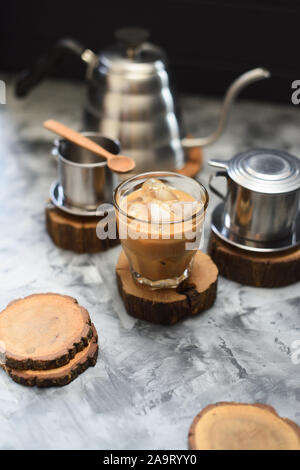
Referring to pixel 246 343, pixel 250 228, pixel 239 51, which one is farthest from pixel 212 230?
pixel 239 51

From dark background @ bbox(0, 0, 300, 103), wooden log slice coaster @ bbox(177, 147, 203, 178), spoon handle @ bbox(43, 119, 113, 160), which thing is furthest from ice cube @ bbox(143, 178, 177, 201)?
dark background @ bbox(0, 0, 300, 103)

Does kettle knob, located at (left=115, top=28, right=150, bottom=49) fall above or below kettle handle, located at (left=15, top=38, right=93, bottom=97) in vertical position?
above

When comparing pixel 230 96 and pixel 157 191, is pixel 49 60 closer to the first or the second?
pixel 230 96

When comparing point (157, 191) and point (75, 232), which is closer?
point (157, 191)

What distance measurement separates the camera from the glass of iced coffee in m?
1.04

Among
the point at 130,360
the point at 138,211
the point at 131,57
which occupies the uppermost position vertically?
the point at 131,57

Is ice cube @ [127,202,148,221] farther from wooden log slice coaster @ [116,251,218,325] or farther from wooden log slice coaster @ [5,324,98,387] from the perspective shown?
wooden log slice coaster @ [5,324,98,387]

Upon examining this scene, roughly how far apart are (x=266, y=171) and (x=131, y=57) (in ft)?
1.54

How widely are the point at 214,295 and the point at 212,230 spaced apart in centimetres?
15

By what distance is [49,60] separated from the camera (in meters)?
1.53

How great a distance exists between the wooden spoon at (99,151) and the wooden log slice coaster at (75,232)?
128 mm

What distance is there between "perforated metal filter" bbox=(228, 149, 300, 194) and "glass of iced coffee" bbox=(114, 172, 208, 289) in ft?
0.33

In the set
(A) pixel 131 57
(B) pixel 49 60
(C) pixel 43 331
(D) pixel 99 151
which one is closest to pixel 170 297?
(C) pixel 43 331
